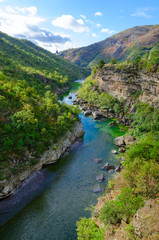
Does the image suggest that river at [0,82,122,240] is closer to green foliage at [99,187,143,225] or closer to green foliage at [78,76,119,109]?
green foliage at [99,187,143,225]

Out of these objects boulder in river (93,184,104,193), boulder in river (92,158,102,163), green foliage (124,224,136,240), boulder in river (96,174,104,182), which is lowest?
boulder in river (93,184,104,193)

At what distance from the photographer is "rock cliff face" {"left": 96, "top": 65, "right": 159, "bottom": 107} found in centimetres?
4269

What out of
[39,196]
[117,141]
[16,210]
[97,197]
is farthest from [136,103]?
[16,210]

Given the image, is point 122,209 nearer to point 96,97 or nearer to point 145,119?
point 145,119

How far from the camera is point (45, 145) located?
30.8 metres

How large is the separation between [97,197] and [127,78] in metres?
44.6

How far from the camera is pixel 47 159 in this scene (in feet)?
97.7

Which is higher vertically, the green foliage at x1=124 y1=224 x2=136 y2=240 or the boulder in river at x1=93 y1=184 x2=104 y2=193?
the green foliage at x1=124 y1=224 x2=136 y2=240

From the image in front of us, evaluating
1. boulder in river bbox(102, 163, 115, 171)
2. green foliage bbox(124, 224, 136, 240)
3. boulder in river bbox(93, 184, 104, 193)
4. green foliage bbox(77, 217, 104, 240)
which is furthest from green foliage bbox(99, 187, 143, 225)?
boulder in river bbox(102, 163, 115, 171)

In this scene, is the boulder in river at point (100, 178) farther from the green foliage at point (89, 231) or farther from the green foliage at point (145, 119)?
the green foliage at point (145, 119)

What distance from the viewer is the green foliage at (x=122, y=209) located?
48.3 feet

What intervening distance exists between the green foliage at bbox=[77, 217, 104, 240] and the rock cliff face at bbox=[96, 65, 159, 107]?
39.1 metres

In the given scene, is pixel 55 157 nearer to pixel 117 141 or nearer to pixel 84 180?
pixel 84 180

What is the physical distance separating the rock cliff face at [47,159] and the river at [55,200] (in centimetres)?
106
